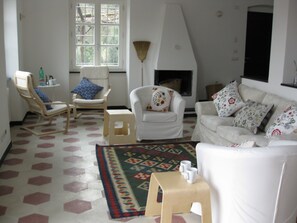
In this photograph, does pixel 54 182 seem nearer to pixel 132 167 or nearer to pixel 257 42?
pixel 132 167

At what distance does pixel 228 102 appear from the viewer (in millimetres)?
4762

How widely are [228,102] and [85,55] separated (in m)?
3.49

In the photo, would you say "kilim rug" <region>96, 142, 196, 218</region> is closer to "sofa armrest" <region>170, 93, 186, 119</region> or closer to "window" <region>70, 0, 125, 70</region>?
"sofa armrest" <region>170, 93, 186, 119</region>

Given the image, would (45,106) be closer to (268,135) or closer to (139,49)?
(139,49)

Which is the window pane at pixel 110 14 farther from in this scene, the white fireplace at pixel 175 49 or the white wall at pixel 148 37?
the white fireplace at pixel 175 49

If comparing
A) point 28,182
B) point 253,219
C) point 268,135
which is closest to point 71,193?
point 28,182

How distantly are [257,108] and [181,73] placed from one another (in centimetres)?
314

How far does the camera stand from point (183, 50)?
22.5 ft

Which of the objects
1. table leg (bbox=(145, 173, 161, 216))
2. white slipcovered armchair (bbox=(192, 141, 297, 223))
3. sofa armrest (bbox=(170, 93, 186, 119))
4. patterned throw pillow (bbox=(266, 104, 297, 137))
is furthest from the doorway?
white slipcovered armchair (bbox=(192, 141, 297, 223))

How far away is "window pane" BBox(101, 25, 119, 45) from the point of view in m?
7.20

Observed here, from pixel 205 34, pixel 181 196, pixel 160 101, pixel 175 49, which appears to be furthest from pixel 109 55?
pixel 181 196

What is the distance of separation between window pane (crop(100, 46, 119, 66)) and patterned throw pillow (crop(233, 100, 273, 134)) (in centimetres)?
362

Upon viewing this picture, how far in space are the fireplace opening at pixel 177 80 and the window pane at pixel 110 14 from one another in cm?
136

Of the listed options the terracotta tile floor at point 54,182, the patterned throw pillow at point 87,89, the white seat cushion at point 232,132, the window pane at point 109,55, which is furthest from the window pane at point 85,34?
the white seat cushion at point 232,132
